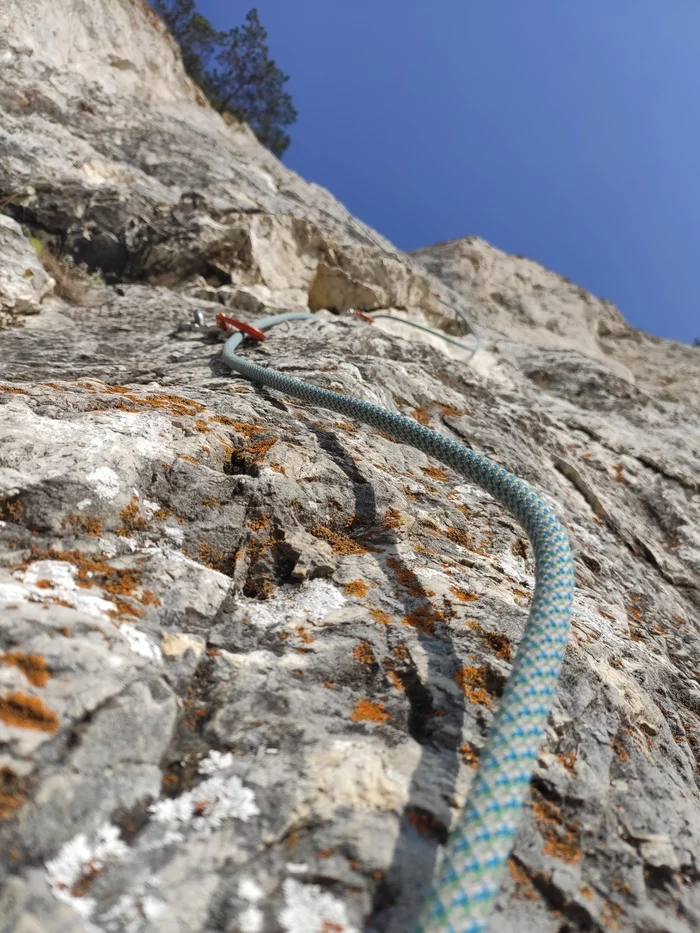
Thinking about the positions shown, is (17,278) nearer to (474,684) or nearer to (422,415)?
(422,415)

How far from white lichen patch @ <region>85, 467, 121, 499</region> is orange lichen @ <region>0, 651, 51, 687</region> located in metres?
0.66

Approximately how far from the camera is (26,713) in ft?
3.58

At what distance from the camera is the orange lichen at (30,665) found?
1146 millimetres

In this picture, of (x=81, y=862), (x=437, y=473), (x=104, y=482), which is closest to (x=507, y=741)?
(x=81, y=862)

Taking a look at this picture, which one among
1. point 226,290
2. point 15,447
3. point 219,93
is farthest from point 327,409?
point 219,93

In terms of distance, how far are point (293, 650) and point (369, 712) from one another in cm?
26

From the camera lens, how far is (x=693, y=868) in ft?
4.42

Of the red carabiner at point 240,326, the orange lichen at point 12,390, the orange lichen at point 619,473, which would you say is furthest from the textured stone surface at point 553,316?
the orange lichen at point 12,390

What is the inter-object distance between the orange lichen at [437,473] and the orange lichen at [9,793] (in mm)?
2004

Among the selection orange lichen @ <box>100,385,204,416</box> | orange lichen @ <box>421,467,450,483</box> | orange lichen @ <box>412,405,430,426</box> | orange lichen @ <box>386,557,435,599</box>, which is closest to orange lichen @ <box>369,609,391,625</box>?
orange lichen @ <box>386,557,435,599</box>

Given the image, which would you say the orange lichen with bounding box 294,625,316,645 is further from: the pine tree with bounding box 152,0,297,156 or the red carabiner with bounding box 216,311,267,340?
the pine tree with bounding box 152,0,297,156

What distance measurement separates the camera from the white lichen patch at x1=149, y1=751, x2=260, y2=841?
3.55ft

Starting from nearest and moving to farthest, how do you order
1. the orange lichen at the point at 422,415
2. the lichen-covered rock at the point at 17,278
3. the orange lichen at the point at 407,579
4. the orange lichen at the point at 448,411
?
the orange lichen at the point at 407,579 → the orange lichen at the point at 422,415 → the orange lichen at the point at 448,411 → the lichen-covered rock at the point at 17,278

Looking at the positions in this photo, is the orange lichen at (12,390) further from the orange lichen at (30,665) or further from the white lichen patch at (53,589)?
the orange lichen at (30,665)
